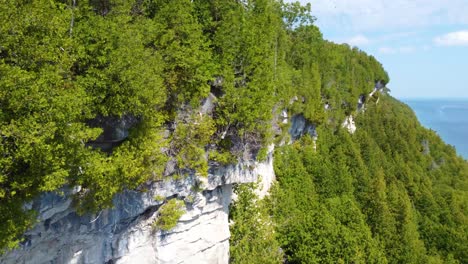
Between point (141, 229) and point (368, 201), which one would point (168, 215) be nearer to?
point (141, 229)

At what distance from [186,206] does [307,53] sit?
1244 inches

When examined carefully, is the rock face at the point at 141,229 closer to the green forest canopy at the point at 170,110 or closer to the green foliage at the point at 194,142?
the green forest canopy at the point at 170,110

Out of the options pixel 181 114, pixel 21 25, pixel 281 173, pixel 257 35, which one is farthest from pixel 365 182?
pixel 21 25

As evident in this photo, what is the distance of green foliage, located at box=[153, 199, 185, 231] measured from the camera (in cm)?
1872

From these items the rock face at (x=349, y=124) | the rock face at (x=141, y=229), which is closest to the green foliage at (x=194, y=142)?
the rock face at (x=141, y=229)

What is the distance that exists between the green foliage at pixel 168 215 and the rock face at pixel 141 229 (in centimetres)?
27

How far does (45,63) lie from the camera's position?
1130cm

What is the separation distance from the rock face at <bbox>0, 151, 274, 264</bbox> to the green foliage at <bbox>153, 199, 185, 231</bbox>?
27cm

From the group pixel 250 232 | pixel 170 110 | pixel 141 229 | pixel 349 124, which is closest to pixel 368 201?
pixel 250 232

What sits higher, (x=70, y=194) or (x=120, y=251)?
(x=70, y=194)

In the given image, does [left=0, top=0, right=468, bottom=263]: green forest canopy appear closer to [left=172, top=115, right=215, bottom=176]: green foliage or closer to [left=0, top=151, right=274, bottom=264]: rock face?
[left=172, top=115, right=215, bottom=176]: green foliage

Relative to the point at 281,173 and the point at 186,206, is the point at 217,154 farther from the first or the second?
the point at 281,173

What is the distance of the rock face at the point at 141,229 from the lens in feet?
46.0

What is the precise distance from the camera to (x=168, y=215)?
1892 centimetres
